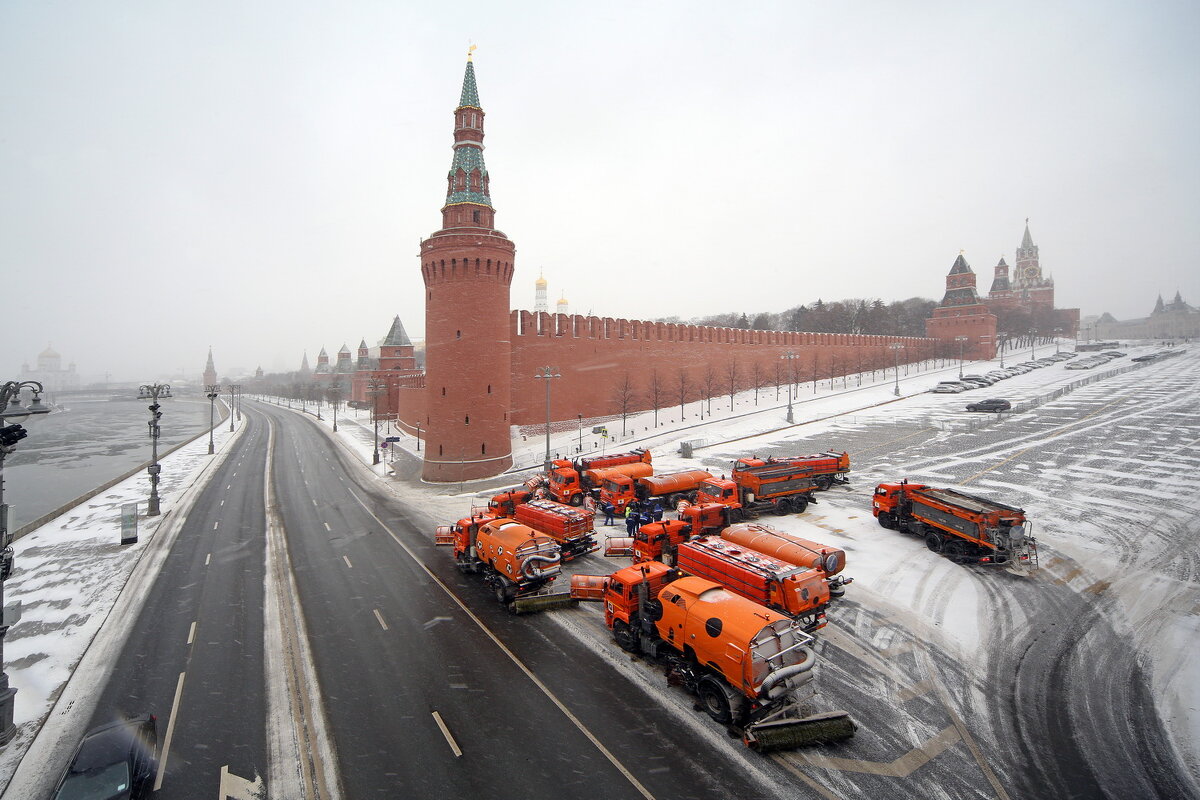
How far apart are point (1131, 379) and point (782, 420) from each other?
5123cm

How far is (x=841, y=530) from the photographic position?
65.7 ft

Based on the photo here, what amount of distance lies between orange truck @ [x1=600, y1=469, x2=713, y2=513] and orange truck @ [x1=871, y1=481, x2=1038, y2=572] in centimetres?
766

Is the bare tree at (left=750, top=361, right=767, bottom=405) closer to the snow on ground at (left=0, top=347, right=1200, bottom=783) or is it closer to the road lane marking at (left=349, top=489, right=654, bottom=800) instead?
the snow on ground at (left=0, top=347, right=1200, bottom=783)

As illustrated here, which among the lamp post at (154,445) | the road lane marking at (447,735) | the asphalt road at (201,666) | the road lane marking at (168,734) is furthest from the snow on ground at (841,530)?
the road lane marking at (447,735)

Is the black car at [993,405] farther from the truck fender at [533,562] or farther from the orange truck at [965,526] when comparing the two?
the truck fender at [533,562]

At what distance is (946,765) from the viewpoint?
8.64 metres

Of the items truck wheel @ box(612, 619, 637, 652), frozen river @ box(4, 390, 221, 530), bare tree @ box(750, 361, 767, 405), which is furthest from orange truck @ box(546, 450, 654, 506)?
bare tree @ box(750, 361, 767, 405)

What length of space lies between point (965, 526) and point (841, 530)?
4.31m

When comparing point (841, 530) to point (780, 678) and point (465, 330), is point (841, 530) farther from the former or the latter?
point (465, 330)

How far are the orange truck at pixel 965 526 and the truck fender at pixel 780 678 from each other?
10.4 meters

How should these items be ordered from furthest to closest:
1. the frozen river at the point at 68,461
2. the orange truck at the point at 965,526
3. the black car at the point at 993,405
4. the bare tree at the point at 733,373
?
the bare tree at the point at 733,373, the black car at the point at 993,405, the frozen river at the point at 68,461, the orange truck at the point at 965,526

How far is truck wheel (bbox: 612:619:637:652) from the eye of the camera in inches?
476

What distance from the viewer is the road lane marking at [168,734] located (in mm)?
8453

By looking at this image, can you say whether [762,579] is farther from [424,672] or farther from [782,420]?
[782,420]
